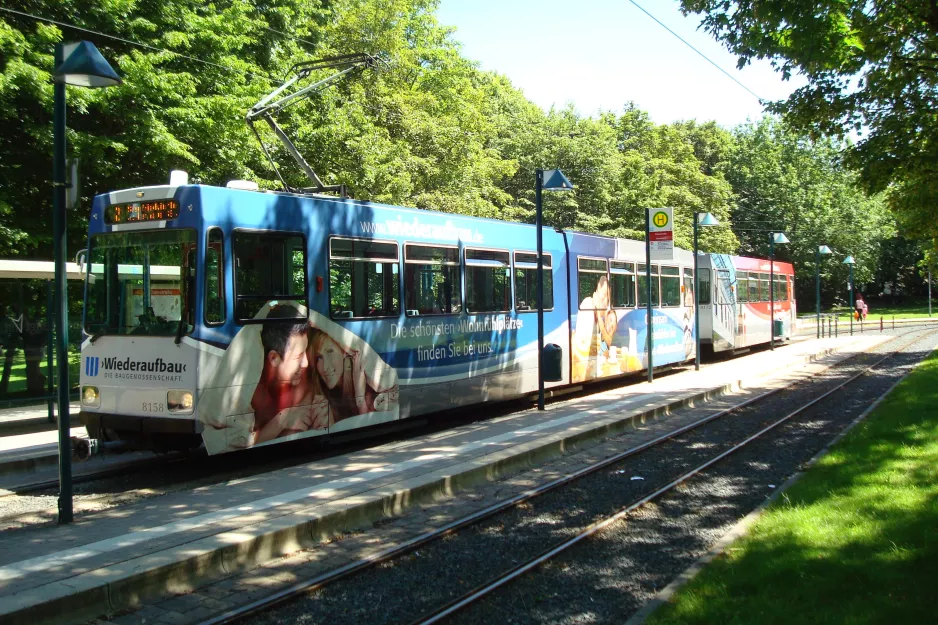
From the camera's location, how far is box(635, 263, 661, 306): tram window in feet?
63.8

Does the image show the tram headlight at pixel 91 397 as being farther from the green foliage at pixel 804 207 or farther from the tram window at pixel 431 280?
the green foliage at pixel 804 207

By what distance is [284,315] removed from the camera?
31.5 ft

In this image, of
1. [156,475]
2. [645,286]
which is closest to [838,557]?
[156,475]

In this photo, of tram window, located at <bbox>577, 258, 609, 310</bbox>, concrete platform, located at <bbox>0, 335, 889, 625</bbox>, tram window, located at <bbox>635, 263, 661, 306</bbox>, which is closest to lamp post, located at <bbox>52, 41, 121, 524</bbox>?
concrete platform, located at <bbox>0, 335, 889, 625</bbox>

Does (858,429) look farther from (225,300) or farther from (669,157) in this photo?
(669,157)

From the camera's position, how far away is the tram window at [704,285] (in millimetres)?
24938

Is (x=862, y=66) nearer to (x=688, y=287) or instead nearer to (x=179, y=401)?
(x=688, y=287)

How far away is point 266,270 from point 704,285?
18472 millimetres

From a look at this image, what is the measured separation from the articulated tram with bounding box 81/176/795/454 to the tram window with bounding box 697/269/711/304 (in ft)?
38.8

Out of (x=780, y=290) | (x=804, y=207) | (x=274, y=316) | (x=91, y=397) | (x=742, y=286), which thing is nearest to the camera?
(x=91, y=397)

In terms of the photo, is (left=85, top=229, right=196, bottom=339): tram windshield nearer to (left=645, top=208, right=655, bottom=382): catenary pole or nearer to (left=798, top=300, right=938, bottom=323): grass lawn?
(left=645, top=208, right=655, bottom=382): catenary pole

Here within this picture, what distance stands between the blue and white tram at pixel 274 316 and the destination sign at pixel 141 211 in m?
0.02

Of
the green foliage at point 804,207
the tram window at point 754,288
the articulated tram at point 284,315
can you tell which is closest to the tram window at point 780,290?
the tram window at point 754,288

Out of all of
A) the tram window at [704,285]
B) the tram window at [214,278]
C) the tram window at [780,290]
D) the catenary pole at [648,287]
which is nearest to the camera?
the tram window at [214,278]
